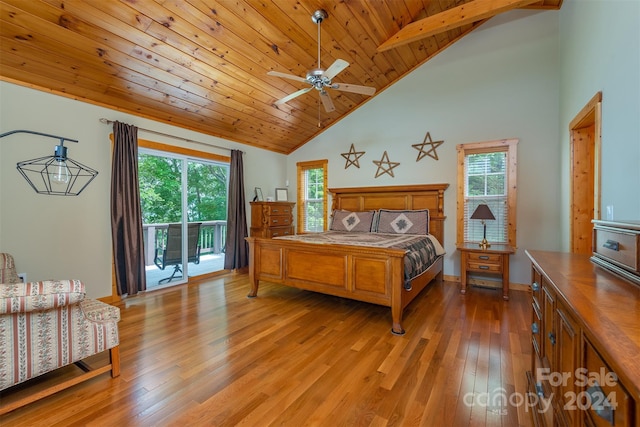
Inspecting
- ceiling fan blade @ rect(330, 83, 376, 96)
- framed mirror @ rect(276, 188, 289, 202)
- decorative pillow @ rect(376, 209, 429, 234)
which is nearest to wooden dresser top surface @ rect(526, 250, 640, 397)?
ceiling fan blade @ rect(330, 83, 376, 96)

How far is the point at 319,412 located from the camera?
164 centimetres

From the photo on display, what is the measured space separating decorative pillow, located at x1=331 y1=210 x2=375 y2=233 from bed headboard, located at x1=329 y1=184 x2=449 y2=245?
36 centimetres

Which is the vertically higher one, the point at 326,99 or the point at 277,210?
the point at 326,99

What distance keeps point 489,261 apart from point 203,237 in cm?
459

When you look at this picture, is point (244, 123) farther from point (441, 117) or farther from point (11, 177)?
point (441, 117)

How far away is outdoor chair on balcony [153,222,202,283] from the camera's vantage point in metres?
4.21

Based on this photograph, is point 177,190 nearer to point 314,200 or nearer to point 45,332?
point 314,200

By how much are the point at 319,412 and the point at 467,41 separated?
5.27m

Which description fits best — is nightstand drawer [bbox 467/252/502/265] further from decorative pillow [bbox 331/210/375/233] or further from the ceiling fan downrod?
the ceiling fan downrod

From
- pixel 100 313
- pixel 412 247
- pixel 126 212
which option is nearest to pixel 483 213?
pixel 412 247

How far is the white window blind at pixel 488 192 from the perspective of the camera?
4.17 metres

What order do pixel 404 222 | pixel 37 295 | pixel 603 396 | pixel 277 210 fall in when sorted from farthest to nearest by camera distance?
pixel 277 210 → pixel 404 222 → pixel 37 295 → pixel 603 396

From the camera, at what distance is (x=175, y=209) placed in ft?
14.3

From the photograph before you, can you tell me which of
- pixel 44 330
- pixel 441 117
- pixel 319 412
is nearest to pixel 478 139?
pixel 441 117
